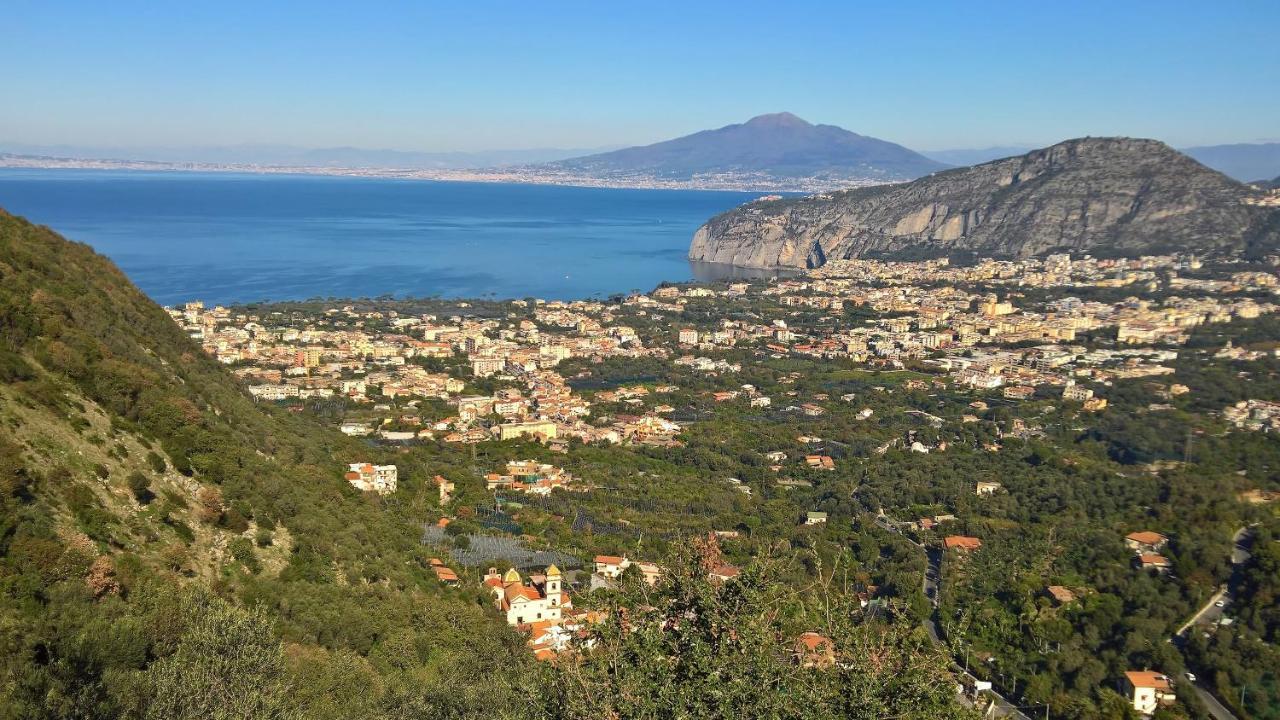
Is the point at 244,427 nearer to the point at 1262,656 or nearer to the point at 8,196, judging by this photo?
the point at 1262,656

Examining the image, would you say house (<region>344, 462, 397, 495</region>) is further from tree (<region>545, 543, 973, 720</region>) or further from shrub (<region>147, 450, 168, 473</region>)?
tree (<region>545, 543, 973, 720</region>)

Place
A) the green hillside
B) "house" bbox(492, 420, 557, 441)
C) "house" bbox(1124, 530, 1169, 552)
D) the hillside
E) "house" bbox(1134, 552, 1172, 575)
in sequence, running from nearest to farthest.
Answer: the green hillside < the hillside < "house" bbox(1134, 552, 1172, 575) < "house" bbox(1124, 530, 1169, 552) < "house" bbox(492, 420, 557, 441)

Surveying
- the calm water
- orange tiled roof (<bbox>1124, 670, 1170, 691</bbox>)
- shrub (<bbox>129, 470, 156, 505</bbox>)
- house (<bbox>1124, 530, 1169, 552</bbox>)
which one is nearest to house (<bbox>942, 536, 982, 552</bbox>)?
house (<bbox>1124, 530, 1169, 552</bbox>)

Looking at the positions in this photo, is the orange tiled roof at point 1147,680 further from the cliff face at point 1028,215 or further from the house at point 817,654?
the cliff face at point 1028,215

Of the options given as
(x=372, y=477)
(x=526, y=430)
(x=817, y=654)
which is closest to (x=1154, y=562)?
(x=372, y=477)

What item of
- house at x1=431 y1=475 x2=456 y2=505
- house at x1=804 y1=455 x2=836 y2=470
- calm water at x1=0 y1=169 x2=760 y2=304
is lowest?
calm water at x1=0 y1=169 x2=760 y2=304

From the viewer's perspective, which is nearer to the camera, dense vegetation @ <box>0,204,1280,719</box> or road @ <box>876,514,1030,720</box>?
dense vegetation @ <box>0,204,1280,719</box>
